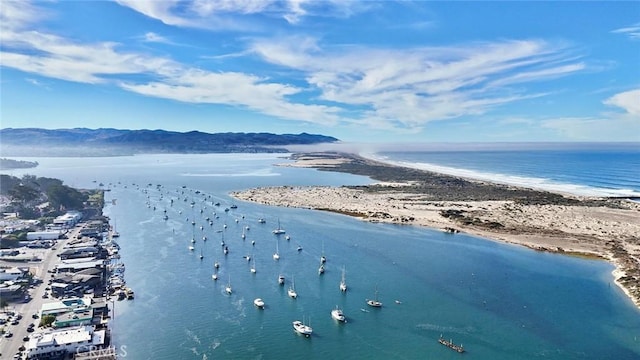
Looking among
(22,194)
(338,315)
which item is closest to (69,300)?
(338,315)

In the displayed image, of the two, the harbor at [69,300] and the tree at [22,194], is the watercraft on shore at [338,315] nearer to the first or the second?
the harbor at [69,300]

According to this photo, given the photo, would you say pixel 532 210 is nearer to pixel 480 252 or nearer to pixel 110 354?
pixel 480 252

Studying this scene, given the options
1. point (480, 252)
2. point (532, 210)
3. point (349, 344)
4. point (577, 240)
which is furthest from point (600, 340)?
point (532, 210)

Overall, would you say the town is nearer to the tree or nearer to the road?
the road

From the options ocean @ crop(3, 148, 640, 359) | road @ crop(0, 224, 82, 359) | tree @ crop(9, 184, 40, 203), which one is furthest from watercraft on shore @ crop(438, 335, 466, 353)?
tree @ crop(9, 184, 40, 203)

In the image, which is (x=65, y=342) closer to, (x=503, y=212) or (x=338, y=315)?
(x=338, y=315)
